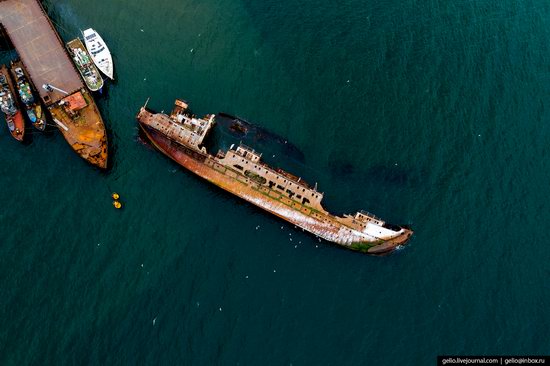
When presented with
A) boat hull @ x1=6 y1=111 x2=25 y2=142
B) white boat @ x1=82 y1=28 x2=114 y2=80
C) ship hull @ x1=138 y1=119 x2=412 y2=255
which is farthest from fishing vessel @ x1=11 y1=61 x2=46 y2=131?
ship hull @ x1=138 y1=119 x2=412 y2=255

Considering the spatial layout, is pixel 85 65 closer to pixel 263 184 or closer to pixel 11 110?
pixel 11 110

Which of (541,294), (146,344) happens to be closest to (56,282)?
(146,344)

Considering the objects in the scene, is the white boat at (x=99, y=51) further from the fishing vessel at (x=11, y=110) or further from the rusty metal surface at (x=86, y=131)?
the fishing vessel at (x=11, y=110)

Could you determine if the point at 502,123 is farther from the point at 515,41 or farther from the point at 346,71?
the point at 346,71

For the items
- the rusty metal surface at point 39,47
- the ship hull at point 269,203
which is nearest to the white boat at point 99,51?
the rusty metal surface at point 39,47

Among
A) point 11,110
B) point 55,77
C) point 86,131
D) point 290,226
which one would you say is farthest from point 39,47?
point 290,226

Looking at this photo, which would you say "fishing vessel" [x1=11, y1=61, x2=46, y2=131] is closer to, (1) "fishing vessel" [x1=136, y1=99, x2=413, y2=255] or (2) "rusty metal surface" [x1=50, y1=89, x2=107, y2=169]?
(2) "rusty metal surface" [x1=50, y1=89, x2=107, y2=169]
